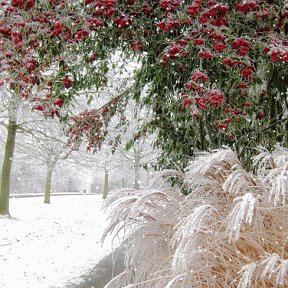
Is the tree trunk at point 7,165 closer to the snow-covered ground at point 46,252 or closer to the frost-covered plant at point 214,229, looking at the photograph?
the snow-covered ground at point 46,252

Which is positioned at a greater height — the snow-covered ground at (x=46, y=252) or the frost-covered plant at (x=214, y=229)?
the frost-covered plant at (x=214, y=229)

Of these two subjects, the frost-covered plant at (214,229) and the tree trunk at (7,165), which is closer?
the frost-covered plant at (214,229)

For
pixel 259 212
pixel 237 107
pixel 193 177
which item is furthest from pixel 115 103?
pixel 259 212

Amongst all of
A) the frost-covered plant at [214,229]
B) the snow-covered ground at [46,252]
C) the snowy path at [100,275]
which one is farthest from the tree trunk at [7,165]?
the frost-covered plant at [214,229]

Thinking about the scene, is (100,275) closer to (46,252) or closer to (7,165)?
(46,252)

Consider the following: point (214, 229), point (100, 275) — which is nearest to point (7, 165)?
point (100, 275)

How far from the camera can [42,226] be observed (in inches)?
497

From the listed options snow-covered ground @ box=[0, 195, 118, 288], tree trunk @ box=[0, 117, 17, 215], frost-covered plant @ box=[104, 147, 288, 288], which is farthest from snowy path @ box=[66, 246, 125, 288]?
tree trunk @ box=[0, 117, 17, 215]

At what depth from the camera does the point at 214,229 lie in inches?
101

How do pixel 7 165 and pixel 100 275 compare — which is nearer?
pixel 100 275

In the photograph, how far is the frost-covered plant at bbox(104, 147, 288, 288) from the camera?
7.11 ft

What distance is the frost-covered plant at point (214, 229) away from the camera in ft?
7.11

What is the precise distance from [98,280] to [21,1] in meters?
4.43

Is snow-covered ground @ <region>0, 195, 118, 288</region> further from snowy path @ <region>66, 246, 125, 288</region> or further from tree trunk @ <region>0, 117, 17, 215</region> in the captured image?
tree trunk @ <region>0, 117, 17, 215</region>
